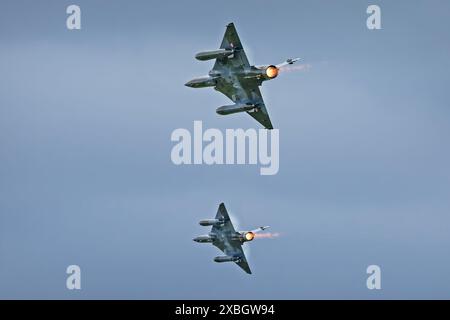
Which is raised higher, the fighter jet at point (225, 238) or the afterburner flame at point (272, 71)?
the afterburner flame at point (272, 71)

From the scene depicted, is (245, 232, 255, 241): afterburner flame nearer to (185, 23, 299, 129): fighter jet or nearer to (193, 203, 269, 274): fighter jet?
(193, 203, 269, 274): fighter jet

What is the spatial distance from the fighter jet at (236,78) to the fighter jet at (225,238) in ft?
32.6

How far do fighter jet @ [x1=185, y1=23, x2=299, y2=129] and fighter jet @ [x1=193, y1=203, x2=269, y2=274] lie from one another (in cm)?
995

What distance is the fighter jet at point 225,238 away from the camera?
113 m

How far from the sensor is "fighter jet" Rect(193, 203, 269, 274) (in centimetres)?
11300

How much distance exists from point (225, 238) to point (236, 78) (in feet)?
57.4

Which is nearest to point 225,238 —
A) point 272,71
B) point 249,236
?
point 249,236

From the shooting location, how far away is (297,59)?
94.3 meters

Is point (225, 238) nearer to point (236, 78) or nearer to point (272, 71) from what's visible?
point (236, 78)

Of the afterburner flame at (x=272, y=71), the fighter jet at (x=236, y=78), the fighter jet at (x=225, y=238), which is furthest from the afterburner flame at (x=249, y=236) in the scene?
the afterburner flame at (x=272, y=71)

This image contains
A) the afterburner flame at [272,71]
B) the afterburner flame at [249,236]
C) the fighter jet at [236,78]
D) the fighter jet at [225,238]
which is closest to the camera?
the afterburner flame at [272,71]

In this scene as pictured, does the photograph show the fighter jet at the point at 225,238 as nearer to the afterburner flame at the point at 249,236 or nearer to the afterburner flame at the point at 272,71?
the afterburner flame at the point at 249,236

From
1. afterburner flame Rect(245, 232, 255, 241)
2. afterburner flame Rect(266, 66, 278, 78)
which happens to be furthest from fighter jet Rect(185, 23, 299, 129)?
afterburner flame Rect(245, 232, 255, 241)
